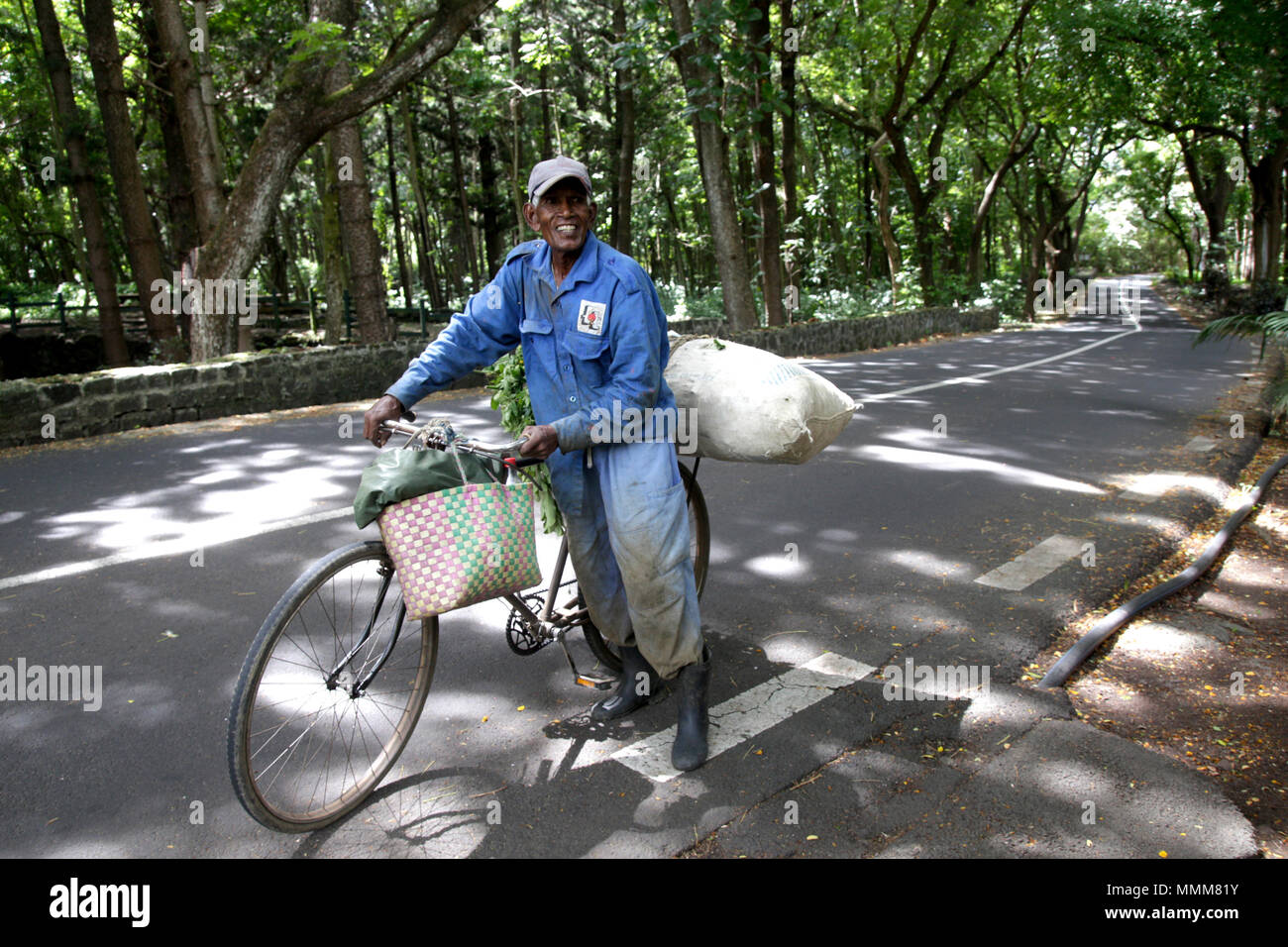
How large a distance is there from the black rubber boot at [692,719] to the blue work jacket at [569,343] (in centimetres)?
72

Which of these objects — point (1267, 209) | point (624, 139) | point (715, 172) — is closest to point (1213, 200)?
point (1267, 209)

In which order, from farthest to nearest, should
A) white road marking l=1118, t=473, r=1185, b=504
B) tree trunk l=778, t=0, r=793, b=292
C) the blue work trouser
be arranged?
tree trunk l=778, t=0, r=793, b=292
white road marking l=1118, t=473, r=1185, b=504
the blue work trouser

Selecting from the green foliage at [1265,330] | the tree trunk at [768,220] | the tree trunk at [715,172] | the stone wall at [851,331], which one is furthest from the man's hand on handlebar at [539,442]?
the tree trunk at [768,220]

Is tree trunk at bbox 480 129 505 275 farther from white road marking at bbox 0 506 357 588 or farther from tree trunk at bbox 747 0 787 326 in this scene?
white road marking at bbox 0 506 357 588

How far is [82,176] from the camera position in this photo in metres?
16.3

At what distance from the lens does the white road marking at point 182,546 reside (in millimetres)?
5160

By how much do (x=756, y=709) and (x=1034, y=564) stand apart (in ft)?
8.15

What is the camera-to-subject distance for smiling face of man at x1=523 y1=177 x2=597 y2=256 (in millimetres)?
3174

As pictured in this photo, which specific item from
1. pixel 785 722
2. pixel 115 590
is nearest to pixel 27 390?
pixel 115 590

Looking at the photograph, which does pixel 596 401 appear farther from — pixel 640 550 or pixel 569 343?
pixel 640 550

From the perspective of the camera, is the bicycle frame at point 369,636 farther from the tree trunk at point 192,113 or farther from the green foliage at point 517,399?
the tree trunk at point 192,113

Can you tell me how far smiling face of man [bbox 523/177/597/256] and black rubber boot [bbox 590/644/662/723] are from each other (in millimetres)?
1482

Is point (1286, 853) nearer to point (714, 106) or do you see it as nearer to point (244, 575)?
point (244, 575)

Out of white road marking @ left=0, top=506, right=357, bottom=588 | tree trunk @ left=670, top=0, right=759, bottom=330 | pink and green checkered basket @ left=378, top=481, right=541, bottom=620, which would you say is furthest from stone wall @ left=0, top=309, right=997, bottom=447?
pink and green checkered basket @ left=378, top=481, right=541, bottom=620
